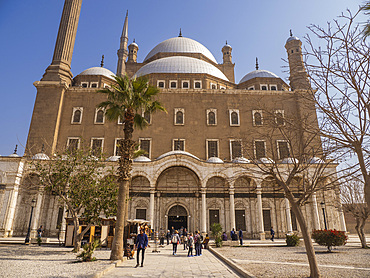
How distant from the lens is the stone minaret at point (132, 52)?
40553 mm

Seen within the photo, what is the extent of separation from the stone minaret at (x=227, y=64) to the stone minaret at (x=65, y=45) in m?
20.4

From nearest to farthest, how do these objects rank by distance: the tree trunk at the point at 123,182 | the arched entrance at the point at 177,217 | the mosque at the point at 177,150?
the tree trunk at the point at 123,182, the mosque at the point at 177,150, the arched entrance at the point at 177,217

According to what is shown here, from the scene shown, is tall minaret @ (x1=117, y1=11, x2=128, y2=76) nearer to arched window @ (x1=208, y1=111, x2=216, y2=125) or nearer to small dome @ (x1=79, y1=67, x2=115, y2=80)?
small dome @ (x1=79, y1=67, x2=115, y2=80)

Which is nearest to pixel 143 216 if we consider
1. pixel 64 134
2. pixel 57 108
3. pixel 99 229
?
pixel 99 229

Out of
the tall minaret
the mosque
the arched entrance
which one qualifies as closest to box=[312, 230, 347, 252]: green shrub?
the mosque

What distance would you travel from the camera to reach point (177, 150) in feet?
80.6

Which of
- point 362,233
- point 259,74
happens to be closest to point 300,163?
point 362,233

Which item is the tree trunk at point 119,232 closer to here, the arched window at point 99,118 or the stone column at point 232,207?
the stone column at point 232,207

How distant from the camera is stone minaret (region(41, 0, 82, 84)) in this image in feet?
92.8

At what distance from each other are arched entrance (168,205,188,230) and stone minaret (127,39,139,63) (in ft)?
83.3

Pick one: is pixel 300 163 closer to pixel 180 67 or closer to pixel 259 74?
pixel 180 67

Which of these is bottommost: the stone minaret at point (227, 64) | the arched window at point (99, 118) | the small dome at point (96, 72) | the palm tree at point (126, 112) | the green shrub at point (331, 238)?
the green shrub at point (331, 238)

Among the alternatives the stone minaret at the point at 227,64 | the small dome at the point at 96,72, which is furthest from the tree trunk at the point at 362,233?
the small dome at the point at 96,72

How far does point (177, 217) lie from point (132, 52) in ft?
91.0
